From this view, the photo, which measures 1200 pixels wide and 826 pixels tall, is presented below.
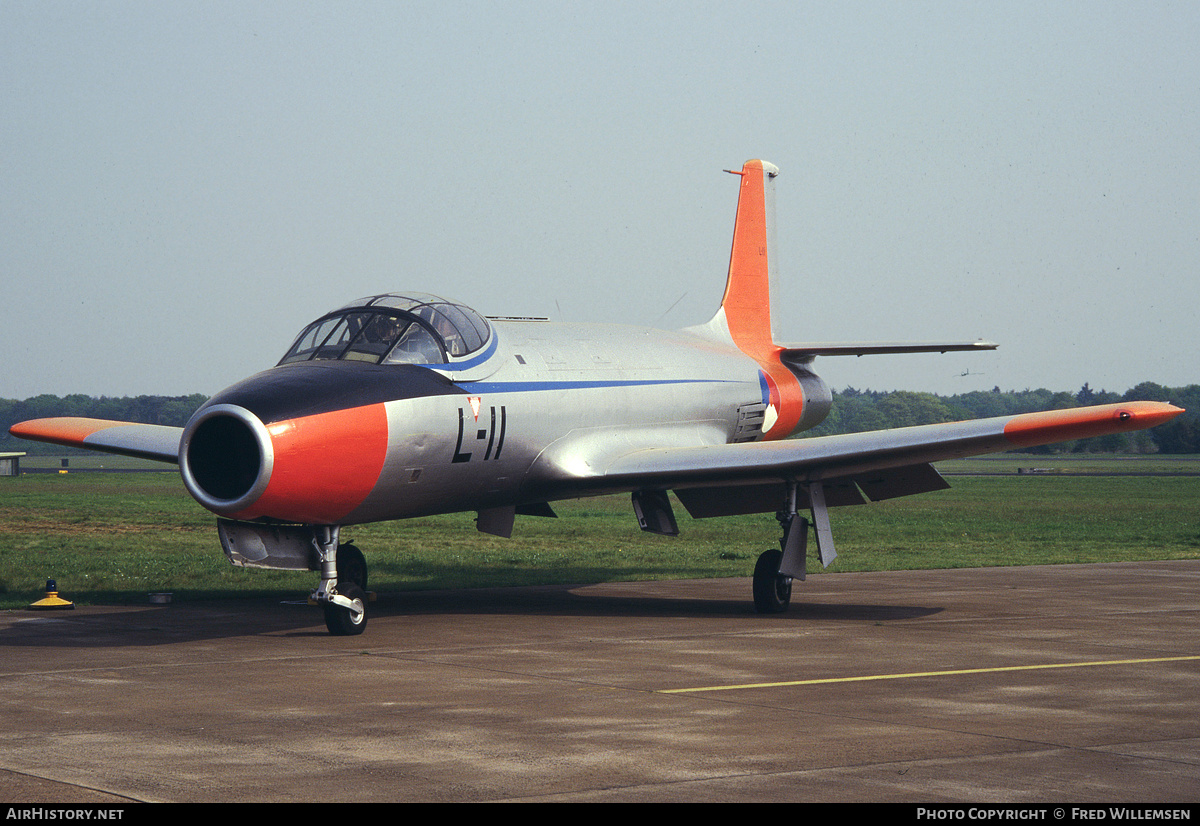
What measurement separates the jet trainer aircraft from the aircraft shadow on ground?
77 centimetres

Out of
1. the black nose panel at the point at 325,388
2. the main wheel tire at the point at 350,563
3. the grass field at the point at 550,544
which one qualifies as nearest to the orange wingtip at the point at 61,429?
the grass field at the point at 550,544

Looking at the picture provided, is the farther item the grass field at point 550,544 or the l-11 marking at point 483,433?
the grass field at point 550,544

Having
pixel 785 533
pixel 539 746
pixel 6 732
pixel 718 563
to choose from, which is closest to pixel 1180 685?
pixel 539 746

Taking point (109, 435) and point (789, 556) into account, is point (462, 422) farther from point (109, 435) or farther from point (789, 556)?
point (109, 435)

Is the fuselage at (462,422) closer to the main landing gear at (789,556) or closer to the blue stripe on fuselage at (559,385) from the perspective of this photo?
the blue stripe on fuselage at (559,385)

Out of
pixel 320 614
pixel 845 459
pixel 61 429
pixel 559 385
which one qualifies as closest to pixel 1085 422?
pixel 845 459

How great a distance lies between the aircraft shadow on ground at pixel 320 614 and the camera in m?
14.2

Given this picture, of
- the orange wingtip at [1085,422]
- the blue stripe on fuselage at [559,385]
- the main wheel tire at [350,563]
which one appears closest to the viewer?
the orange wingtip at [1085,422]

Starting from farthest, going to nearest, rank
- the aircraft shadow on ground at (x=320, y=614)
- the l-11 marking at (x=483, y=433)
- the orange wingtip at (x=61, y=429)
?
1. the orange wingtip at (x=61, y=429)
2. the l-11 marking at (x=483, y=433)
3. the aircraft shadow on ground at (x=320, y=614)

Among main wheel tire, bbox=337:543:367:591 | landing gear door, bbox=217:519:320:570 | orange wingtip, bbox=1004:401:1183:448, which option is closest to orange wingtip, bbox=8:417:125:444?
main wheel tire, bbox=337:543:367:591

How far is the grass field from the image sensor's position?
832 inches

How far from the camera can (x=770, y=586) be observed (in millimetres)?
16938

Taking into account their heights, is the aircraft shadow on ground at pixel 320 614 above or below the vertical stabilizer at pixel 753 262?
below

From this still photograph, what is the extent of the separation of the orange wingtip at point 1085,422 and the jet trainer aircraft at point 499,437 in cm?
2
